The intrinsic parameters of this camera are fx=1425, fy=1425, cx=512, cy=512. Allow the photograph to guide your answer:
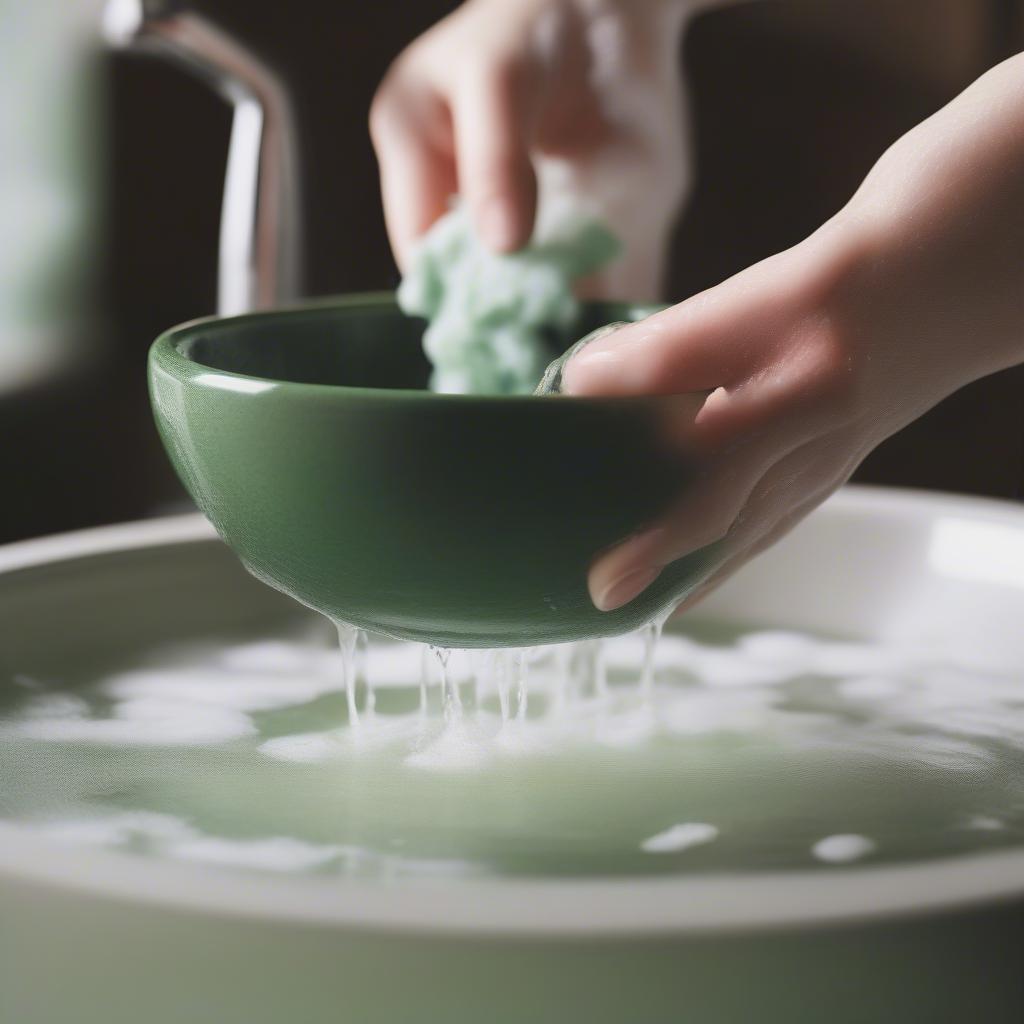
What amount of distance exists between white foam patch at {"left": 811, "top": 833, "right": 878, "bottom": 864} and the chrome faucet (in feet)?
1.99

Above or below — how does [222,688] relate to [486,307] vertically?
below

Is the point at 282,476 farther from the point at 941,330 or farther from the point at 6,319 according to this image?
the point at 6,319

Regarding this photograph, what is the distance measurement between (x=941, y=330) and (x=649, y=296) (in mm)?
620

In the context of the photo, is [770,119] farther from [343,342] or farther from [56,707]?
[56,707]

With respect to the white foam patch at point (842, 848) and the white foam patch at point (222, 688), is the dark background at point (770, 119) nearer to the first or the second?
the white foam patch at point (222, 688)

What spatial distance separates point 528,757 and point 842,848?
0.14 meters

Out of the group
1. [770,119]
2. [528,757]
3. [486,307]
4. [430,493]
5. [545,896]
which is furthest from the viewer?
[770,119]

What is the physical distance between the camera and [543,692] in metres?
0.68

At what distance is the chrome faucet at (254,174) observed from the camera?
38.3 inches

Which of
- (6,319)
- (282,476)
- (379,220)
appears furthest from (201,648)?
(6,319)

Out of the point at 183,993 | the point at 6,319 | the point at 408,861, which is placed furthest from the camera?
the point at 6,319

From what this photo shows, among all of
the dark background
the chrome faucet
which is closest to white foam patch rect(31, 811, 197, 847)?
the chrome faucet

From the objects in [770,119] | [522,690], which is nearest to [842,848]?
[522,690]

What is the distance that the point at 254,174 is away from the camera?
1.10 m
